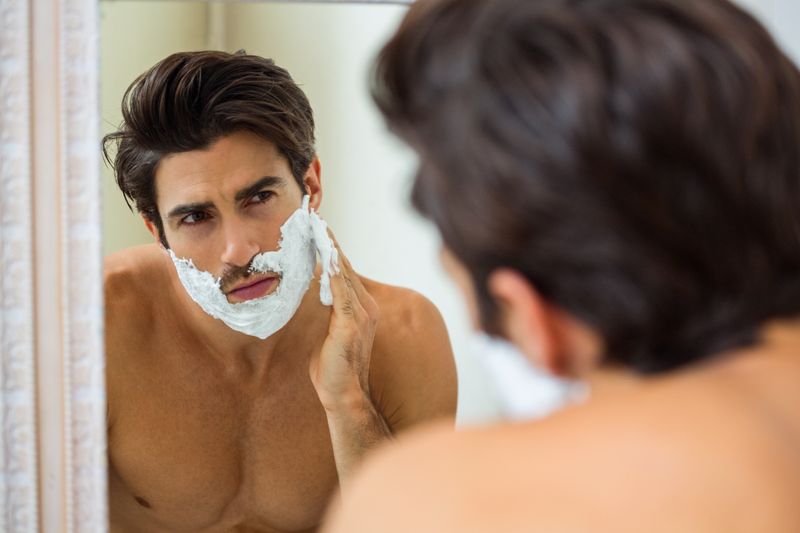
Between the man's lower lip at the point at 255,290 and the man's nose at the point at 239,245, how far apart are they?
0.9 inches

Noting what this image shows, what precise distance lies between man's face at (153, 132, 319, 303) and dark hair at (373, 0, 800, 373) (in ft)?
1.17

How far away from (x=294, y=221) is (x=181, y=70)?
174 mm

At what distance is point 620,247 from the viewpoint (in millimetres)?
442

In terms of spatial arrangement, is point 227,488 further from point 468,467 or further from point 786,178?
point 786,178

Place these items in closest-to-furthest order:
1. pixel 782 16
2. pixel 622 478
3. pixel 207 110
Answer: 1. pixel 622 478
2. pixel 207 110
3. pixel 782 16

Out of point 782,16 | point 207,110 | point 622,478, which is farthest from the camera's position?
point 782,16

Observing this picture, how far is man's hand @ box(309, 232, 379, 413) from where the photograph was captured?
85 centimetres

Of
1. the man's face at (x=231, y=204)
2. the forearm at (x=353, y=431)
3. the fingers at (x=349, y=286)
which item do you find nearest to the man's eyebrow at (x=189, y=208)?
the man's face at (x=231, y=204)

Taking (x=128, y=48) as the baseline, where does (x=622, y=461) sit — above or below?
below

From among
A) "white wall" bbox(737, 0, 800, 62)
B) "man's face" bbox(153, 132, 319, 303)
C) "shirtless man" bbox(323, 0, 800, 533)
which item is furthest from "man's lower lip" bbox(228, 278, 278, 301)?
"white wall" bbox(737, 0, 800, 62)

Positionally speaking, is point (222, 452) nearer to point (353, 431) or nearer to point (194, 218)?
point (353, 431)

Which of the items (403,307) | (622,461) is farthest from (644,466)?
(403,307)

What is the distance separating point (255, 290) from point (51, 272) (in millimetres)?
226

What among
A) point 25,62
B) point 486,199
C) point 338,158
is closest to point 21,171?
point 25,62
